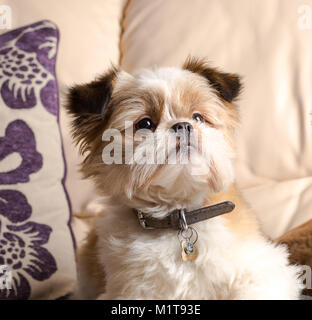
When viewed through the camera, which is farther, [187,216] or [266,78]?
[266,78]

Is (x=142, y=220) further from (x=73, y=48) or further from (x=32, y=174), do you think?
(x=73, y=48)

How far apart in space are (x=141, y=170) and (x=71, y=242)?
0.54 m

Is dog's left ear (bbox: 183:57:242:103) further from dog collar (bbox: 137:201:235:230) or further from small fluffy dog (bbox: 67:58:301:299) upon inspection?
dog collar (bbox: 137:201:235:230)

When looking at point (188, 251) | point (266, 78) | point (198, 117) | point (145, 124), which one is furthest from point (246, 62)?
point (188, 251)

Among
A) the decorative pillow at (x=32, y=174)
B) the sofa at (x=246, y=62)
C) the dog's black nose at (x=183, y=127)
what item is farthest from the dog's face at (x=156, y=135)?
the sofa at (x=246, y=62)

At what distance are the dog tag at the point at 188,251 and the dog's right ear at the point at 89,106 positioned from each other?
14.9 inches

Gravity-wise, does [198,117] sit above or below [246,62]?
below

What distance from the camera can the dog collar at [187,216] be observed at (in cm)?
111

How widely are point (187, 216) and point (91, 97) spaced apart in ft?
1.28

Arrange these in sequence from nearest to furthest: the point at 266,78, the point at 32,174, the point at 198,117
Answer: the point at 198,117
the point at 32,174
the point at 266,78

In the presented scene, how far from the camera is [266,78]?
1845 mm

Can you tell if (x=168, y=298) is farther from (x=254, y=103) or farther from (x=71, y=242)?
(x=254, y=103)

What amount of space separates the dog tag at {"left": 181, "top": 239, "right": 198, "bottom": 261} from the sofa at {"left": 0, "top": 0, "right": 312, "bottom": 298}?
688 millimetres

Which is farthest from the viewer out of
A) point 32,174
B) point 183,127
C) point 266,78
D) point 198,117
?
point 266,78
